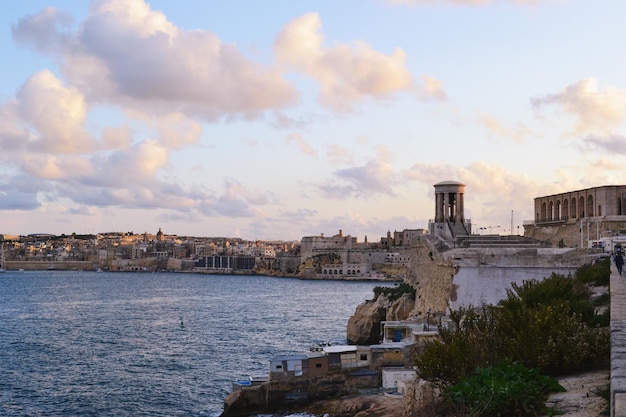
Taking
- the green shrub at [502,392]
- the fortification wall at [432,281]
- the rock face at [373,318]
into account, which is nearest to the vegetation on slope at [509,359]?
the green shrub at [502,392]

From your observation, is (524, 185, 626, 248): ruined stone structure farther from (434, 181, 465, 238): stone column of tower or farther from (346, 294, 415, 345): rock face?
(346, 294, 415, 345): rock face

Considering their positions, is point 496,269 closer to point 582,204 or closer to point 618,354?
point 618,354

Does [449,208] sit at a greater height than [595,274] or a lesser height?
greater

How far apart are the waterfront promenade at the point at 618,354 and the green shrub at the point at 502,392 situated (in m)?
0.71

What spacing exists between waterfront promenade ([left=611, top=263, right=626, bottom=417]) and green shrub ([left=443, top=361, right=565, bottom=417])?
708 mm

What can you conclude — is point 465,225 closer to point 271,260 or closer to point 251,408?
point 251,408

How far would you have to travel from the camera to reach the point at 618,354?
21.1 ft

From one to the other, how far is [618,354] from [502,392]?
1252 millimetres

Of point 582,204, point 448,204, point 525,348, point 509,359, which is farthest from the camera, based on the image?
point 582,204

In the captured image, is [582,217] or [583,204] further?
[583,204]

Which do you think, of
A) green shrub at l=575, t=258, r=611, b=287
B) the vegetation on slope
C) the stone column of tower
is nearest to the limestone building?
the stone column of tower

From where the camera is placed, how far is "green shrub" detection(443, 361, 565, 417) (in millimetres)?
6102

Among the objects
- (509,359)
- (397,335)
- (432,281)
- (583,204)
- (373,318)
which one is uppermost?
(583,204)

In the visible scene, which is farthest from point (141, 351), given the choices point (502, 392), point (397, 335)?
point (502, 392)
